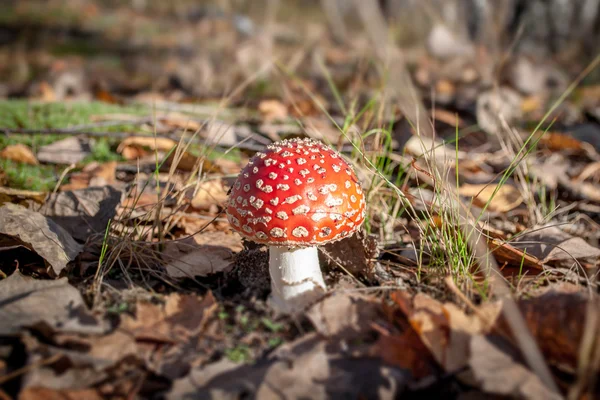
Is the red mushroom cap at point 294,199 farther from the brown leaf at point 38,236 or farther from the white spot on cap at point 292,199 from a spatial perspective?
the brown leaf at point 38,236

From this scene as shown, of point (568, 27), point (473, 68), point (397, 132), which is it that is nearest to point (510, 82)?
point (473, 68)

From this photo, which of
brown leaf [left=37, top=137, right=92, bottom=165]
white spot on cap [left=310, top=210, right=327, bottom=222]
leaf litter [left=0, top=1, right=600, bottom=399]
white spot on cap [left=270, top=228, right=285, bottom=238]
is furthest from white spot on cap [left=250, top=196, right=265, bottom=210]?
brown leaf [left=37, top=137, right=92, bottom=165]

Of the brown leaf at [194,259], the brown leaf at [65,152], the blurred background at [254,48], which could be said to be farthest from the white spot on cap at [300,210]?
the blurred background at [254,48]

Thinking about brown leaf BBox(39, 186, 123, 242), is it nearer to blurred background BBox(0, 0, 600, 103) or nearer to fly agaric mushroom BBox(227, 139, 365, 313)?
fly agaric mushroom BBox(227, 139, 365, 313)

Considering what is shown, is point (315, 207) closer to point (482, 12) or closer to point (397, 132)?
point (397, 132)

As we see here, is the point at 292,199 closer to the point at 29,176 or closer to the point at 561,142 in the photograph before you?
the point at 29,176
